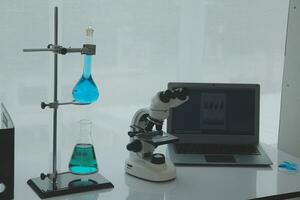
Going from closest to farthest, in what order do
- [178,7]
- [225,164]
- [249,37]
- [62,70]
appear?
[225,164], [62,70], [178,7], [249,37]

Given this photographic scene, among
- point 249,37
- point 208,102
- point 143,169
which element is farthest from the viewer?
point 249,37

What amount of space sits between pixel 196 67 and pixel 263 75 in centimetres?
44

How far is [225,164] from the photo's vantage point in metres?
1.90

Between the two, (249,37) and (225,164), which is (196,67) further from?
(225,164)

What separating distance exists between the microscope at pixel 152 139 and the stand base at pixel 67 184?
148 mm

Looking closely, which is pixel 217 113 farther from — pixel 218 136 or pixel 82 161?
pixel 82 161

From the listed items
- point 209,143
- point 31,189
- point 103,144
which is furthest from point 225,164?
point 31,189

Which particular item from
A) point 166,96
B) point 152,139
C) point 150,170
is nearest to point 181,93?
point 166,96

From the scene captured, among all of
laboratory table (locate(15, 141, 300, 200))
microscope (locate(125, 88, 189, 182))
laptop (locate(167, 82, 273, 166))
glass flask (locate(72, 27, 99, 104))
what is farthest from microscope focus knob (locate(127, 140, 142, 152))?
laptop (locate(167, 82, 273, 166))

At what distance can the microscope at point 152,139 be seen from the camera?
5.50 ft

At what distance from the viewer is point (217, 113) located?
2.10 meters

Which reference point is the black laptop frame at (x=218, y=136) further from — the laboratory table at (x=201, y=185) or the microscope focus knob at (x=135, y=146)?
the microscope focus knob at (x=135, y=146)

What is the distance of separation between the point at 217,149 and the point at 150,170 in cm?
49

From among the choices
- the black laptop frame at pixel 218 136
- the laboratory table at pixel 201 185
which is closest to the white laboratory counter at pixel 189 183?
the laboratory table at pixel 201 185
